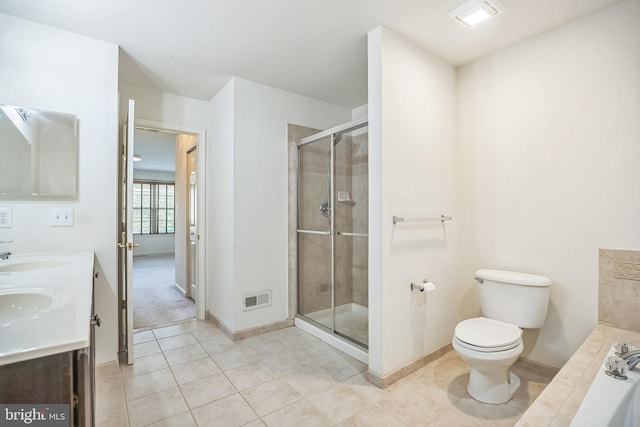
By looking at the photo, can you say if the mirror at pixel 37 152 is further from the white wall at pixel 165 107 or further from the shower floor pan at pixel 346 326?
the shower floor pan at pixel 346 326

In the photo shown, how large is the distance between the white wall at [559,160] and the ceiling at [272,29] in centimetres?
21

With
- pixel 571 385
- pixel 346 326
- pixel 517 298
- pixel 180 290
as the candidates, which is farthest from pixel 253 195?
pixel 571 385

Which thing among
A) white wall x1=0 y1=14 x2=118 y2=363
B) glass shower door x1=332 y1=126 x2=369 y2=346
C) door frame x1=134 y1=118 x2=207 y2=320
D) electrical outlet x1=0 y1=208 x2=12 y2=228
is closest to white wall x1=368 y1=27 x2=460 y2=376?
glass shower door x1=332 y1=126 x2=369 y2=346

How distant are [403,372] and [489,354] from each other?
2.10ft

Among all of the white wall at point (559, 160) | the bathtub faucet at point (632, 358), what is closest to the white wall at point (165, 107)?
the white wall at point (559, 160)

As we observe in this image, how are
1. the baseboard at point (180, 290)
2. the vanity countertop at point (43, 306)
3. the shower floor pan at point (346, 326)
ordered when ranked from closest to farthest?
1. the vanity countertop at point (43, 306)
2. the shower floor pan at point (346, 326)
3. the baseboard at point (180, 290)

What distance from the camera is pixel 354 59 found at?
2477mm

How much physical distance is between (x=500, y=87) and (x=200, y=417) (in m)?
3.08

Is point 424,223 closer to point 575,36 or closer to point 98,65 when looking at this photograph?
point 575,36

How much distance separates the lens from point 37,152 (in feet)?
6.41

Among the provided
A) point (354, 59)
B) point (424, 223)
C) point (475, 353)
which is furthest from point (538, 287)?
point (354, 59)

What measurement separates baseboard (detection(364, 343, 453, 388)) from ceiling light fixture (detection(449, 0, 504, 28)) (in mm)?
2367

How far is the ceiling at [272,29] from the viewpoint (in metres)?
1.83

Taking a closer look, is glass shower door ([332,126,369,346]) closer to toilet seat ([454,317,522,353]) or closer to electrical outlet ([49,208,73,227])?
toilet seat ([454,317,522,353])
